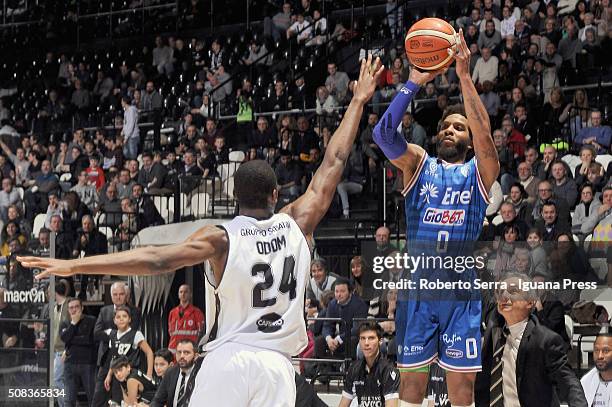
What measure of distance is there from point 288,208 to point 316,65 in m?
14.6

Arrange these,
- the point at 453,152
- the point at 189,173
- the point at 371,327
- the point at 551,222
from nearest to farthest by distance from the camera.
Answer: the point at 453,152, the point at 371,327, the point at 551,222, the point at 189,173

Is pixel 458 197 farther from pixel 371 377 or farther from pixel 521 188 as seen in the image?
pixel 521 188

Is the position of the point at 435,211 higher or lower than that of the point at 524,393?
higher

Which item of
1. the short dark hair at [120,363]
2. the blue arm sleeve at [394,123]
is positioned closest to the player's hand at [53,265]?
the blue arm sleeve at [394,123]

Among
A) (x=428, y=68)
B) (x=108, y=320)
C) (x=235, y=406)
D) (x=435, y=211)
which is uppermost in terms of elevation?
(x=428, y=68)

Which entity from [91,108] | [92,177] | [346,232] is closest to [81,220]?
[92,177]

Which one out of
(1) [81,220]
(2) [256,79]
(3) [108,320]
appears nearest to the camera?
(3) [108,320]

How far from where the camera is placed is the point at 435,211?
24.5ft

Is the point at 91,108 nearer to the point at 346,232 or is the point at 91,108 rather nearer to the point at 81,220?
the point at 81,220

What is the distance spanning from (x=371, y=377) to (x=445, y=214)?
3.26 meters

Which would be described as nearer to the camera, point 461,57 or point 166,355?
point 461,57

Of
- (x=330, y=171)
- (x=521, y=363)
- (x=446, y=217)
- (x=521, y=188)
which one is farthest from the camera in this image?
(x=521, y=188)

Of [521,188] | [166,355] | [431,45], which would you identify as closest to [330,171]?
[431,45]

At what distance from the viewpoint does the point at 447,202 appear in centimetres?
745
